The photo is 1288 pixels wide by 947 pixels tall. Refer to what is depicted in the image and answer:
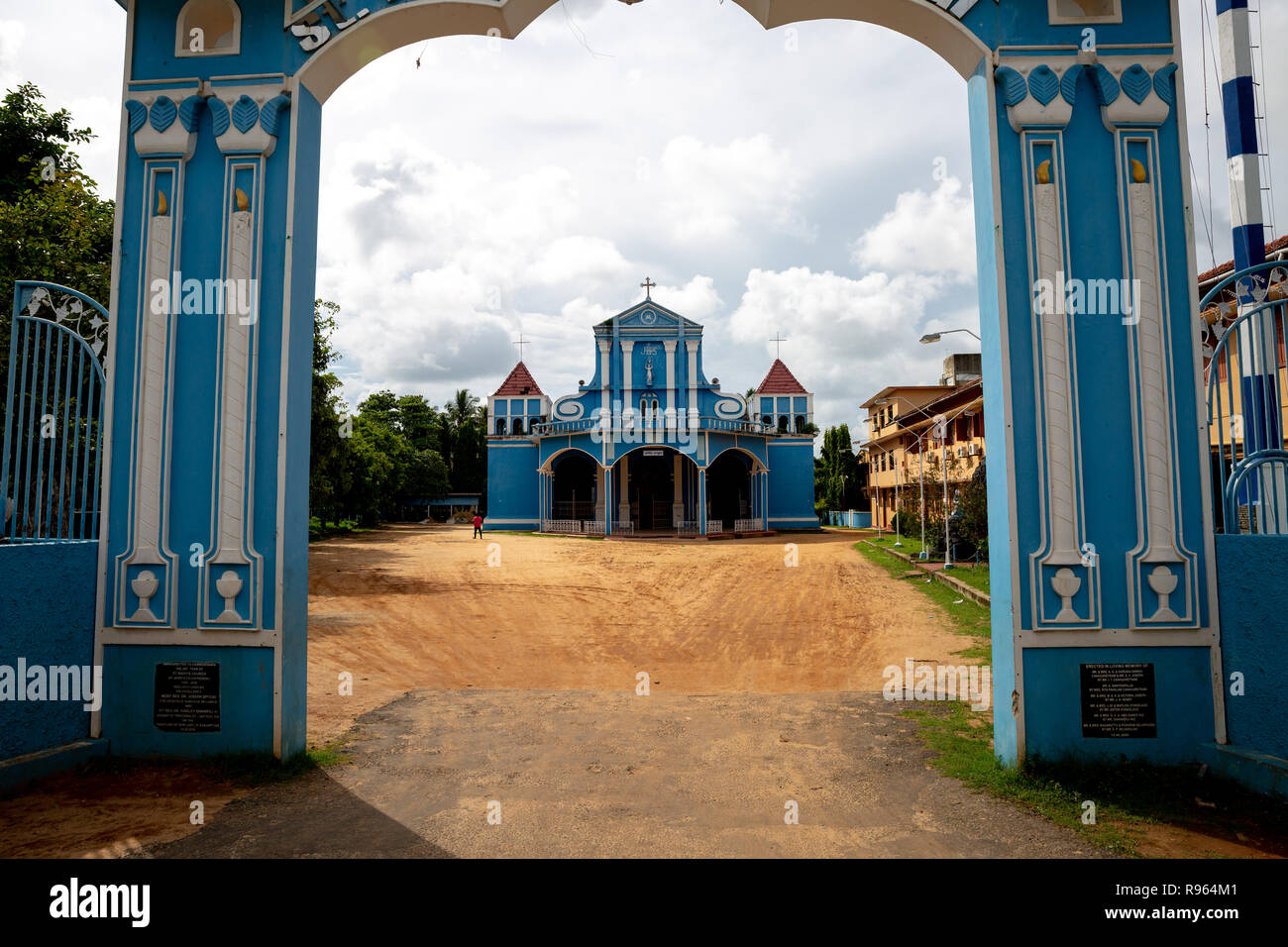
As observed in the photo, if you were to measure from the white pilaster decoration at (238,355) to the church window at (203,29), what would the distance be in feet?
1.13

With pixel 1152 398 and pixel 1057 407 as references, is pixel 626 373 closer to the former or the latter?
pixel 1057 407

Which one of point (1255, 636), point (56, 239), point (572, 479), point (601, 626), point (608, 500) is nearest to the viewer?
point (1255, 636)

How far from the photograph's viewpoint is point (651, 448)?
31844mm

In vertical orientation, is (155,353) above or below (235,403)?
above

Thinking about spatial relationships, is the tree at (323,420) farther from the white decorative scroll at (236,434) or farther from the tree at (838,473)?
the tree at (838,473)

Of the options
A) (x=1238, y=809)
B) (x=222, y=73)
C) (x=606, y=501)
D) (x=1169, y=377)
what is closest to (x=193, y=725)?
(x=222, y=73)

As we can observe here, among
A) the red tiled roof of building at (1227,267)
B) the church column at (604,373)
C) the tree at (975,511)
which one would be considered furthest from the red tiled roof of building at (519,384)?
the red tiled roof of building at (1227,267)

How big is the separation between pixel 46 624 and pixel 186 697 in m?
0.92

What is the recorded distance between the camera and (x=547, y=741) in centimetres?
536

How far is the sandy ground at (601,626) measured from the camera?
8844 mm

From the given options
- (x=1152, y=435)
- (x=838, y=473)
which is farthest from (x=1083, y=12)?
(x=838, y=473)

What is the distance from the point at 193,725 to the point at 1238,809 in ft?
20.8

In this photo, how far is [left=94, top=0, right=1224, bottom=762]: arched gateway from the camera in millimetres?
4402
